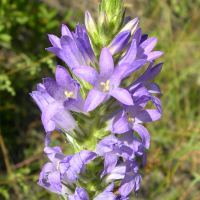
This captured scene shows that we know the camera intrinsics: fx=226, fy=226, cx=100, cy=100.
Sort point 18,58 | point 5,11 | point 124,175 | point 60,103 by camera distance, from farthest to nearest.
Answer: point 18,58 < point 5,11 < point 124,175 < point 60,103

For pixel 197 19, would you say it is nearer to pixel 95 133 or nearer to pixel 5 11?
pixel 5 11

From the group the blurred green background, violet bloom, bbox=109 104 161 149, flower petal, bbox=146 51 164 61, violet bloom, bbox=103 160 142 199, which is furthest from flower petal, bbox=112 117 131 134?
the blurred green background

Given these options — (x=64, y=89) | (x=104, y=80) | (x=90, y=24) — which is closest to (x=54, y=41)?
(x=90, y=24)

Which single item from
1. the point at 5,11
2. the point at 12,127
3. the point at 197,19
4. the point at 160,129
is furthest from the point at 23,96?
the point at 197,19

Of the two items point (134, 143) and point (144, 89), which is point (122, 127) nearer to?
point (134, 143)

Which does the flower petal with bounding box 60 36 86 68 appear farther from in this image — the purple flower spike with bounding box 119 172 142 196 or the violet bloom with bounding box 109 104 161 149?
the purple flower spike with bounding box 119 172 142 196

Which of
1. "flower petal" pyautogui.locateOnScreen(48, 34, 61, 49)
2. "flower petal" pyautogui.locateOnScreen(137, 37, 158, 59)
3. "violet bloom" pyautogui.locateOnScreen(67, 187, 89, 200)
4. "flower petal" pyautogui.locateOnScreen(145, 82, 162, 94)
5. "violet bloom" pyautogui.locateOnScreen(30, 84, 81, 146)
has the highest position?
"flower petal" pyautogui.locateOnScreen(48, 34, 61, 49)
